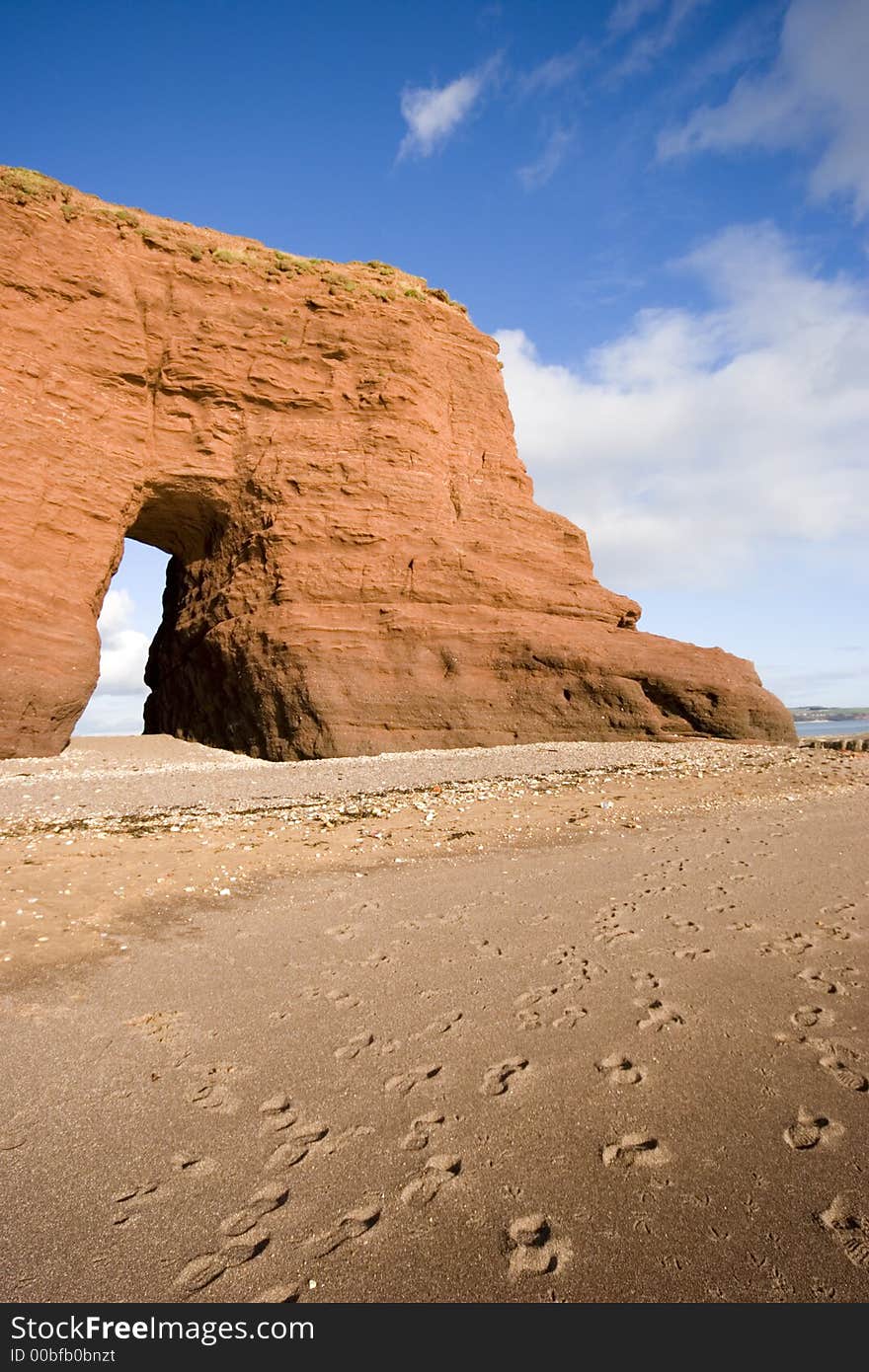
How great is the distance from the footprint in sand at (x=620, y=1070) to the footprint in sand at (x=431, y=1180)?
92cm

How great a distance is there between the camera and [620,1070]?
10.7 feet

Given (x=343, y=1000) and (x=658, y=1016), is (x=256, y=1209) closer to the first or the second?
(x=343, y=1000)

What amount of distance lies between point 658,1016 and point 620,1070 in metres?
0.64

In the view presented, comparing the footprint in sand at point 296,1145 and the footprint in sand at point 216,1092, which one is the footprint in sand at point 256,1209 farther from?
the footprint in sand at point 216,1092

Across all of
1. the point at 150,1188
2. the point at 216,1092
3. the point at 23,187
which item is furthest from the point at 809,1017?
the point at 23,187

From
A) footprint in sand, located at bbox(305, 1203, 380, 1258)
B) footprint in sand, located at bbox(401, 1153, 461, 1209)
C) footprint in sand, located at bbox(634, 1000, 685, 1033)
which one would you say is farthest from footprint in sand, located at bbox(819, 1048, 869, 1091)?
footprint in sand, located at bbox(305, 1203, 380, 1258)

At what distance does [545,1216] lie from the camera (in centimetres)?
237

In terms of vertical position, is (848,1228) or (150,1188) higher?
(150,1188)

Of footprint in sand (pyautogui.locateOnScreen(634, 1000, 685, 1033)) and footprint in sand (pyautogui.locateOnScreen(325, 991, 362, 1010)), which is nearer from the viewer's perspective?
footprint in sand (pyautogui.locateOnScreen(634, 1000, 685, 1033))

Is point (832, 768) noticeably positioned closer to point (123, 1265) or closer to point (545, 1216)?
point (545, 1216)

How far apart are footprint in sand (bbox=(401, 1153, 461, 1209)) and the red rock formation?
1553cm

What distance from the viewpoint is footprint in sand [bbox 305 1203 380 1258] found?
2232 mm

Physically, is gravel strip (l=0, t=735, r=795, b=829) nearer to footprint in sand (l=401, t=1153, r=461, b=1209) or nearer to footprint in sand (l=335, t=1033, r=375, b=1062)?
footprint in sand (l=335, t=1033, r=375, b=1062)
